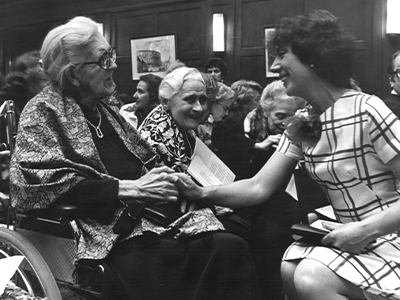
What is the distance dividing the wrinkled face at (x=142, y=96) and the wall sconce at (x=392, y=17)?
1032 millimetres

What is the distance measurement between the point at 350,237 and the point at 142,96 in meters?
1.42

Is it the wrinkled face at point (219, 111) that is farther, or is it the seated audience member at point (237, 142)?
the wrinkled face at point (219, 111)

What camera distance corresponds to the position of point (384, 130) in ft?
3.67

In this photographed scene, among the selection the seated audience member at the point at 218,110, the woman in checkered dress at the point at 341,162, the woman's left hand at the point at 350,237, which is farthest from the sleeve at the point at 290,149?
the seated audience member at the point at 218,110

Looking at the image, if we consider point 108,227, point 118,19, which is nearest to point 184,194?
point 108,227

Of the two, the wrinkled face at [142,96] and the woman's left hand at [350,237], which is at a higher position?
the wrinkled face at [142,96]

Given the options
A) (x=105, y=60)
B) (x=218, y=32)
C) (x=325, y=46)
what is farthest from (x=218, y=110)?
(x=325, y=46)

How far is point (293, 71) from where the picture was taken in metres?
1.24

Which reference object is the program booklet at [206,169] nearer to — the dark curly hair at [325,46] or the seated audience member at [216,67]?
the seated audience member at [216,67]

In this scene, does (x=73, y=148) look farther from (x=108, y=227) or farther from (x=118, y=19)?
(x=118, y=19)

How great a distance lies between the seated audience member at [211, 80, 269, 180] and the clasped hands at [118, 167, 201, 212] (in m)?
0.59

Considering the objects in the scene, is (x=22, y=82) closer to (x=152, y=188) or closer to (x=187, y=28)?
(x=187, y=28)

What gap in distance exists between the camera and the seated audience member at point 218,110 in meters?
2.29

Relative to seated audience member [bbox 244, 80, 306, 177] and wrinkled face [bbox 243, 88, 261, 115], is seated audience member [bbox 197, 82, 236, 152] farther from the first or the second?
seated audience member [bbox 244, 80, 306, 177]
